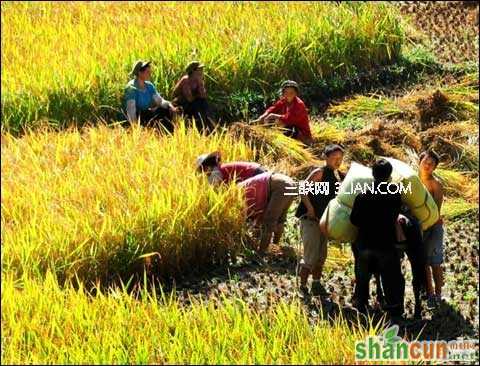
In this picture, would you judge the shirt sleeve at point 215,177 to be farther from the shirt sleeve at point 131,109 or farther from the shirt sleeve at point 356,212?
the shirt sleeve at point 131,109

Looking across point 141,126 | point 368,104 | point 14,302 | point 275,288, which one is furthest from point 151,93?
point 14,302

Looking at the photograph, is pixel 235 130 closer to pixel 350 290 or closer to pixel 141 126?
pixel 141 126

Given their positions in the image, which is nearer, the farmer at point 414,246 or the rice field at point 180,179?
the rice field at point 180,179

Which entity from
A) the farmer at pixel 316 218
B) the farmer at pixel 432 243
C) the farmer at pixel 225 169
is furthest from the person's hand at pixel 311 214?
the farmer at pixel 225 169

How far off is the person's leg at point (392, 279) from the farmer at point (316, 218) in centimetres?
53

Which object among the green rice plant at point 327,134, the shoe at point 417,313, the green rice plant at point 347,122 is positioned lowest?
the shoe at point 417,313

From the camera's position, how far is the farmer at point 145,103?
967 cm

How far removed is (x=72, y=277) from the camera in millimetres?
6988

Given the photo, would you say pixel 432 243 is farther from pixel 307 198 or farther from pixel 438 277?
pixel 307 198

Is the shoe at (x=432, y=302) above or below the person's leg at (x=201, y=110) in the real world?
below

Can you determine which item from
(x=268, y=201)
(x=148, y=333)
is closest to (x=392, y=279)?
(x=268, y=201)

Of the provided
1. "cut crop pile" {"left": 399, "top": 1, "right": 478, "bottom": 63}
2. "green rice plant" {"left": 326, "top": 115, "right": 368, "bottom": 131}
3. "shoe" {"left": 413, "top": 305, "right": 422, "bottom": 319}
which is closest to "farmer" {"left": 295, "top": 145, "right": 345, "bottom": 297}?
"shoe" {"left": 413, "top": 305, "right": 422, "bottom": 319}

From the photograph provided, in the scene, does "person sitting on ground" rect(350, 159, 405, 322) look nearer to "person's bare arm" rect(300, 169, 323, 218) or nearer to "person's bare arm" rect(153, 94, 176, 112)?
"person's bare arm" rect(300, 169, 323, 218)

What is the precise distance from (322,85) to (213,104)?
120 cm
